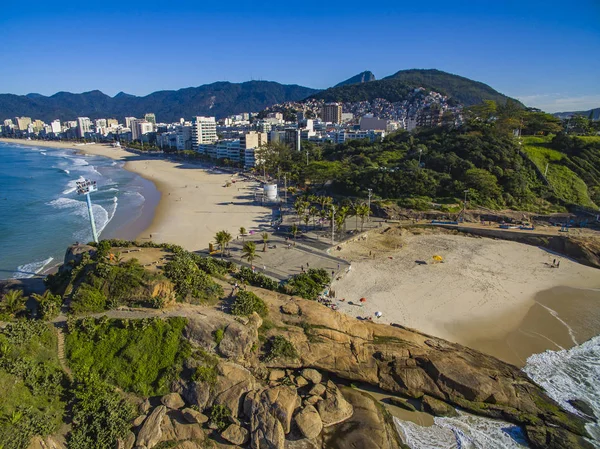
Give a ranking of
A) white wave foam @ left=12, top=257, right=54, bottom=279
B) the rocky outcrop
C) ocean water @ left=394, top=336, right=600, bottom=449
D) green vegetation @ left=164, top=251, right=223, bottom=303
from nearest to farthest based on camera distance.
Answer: ocean water @ left=394, top=336, right=600, bottom=449 < the rocky outcrop < green vegetation @ left=164, top=251, right=223, bottom=303 < white wave foam @ left=12, top=257, right=54, bottom=279

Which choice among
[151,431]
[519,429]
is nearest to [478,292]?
[519,429]

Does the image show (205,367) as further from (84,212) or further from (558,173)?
(558,173)

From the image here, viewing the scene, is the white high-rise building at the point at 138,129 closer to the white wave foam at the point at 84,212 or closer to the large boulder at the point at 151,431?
the white wave foam at the point at 84,212

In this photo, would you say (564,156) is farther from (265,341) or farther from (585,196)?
(265,341)

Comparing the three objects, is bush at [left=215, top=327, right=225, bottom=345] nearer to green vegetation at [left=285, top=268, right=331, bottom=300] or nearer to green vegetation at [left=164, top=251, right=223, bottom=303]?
green vegetation at [left=164, top=251, right=223, bottom=303]

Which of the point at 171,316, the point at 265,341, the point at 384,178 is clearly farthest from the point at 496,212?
the point at 171,316

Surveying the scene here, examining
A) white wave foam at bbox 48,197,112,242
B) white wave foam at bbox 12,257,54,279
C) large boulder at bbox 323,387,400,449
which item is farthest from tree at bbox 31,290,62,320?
white wave foam at bbox 48,197,112,242

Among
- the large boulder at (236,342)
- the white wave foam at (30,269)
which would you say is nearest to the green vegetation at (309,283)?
the large boulder at (236,342)
